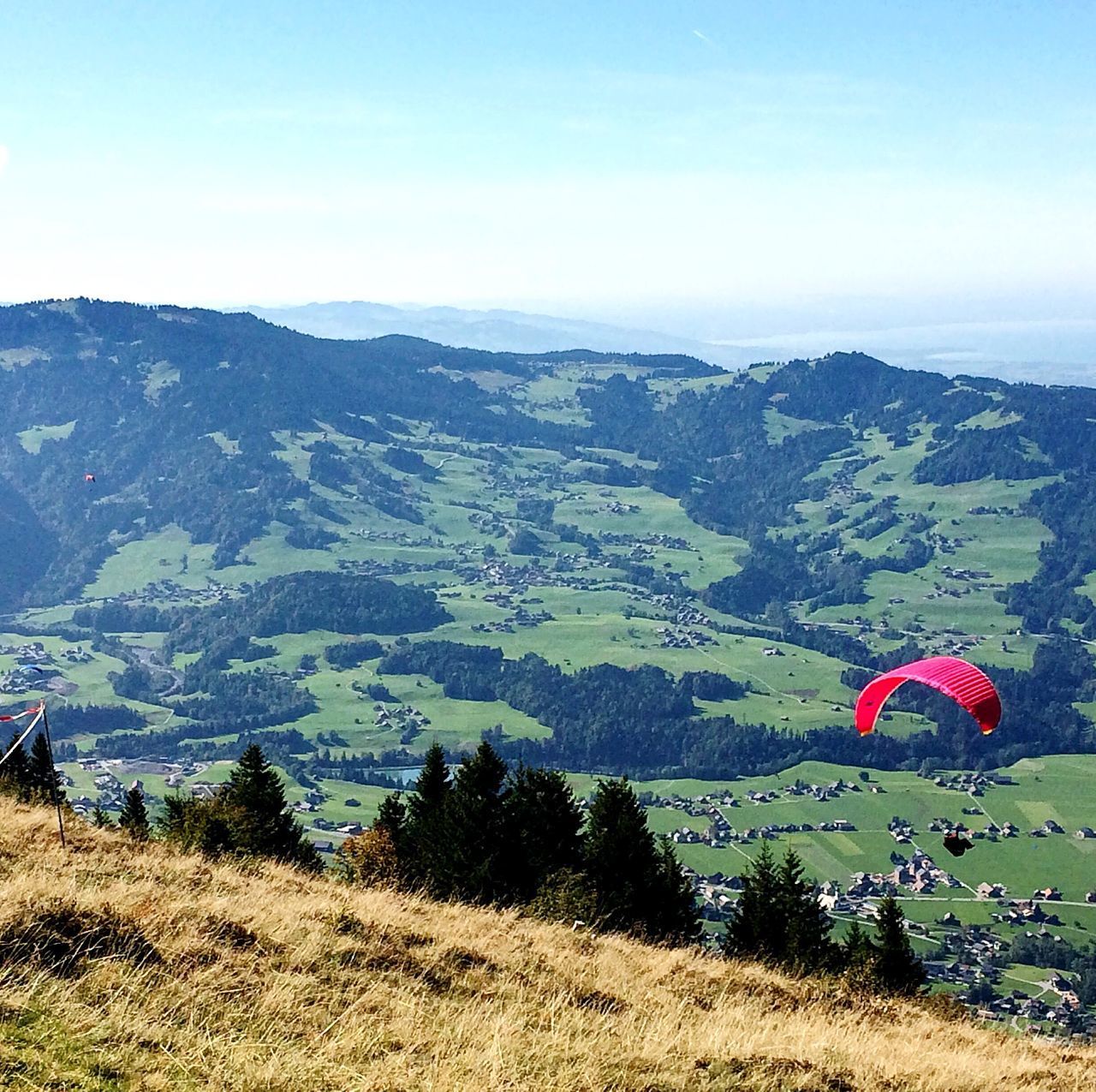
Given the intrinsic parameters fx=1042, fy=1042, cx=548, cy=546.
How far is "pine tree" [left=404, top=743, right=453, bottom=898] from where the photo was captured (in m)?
27.4

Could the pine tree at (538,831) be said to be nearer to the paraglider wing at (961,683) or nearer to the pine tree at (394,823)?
the pine tree at (394,823)

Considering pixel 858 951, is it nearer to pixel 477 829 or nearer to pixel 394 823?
pixel 477 829

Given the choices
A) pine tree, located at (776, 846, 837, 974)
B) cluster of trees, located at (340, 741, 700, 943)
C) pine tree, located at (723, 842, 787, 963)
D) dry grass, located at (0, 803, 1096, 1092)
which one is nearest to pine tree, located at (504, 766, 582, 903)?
cluster of trees, located at (340, 741, 700, 943)

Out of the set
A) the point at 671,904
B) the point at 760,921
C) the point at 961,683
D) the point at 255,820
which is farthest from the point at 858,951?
the point at 255,820

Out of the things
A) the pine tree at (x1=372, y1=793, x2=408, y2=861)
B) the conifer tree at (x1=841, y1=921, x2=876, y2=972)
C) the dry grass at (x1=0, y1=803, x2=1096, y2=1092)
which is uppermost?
the dry grass at (x1=0, y1=803, x2=1096, y2=1092)

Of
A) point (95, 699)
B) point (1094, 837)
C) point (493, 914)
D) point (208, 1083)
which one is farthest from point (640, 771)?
point (208, 1083)

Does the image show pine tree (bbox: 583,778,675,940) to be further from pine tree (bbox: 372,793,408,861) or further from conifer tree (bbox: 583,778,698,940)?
pine tree (bbox: 372,793,408,861)

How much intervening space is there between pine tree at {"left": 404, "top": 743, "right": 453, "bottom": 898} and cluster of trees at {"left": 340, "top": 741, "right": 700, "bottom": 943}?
0.05 metres

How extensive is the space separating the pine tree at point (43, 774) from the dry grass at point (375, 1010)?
125cm

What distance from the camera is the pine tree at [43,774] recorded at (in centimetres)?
1526

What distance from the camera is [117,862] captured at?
45.8 feet

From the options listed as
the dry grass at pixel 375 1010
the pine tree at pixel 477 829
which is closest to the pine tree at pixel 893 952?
the pine tree at pixel 477 829

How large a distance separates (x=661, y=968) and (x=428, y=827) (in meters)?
17.9

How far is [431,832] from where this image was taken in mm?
29922
